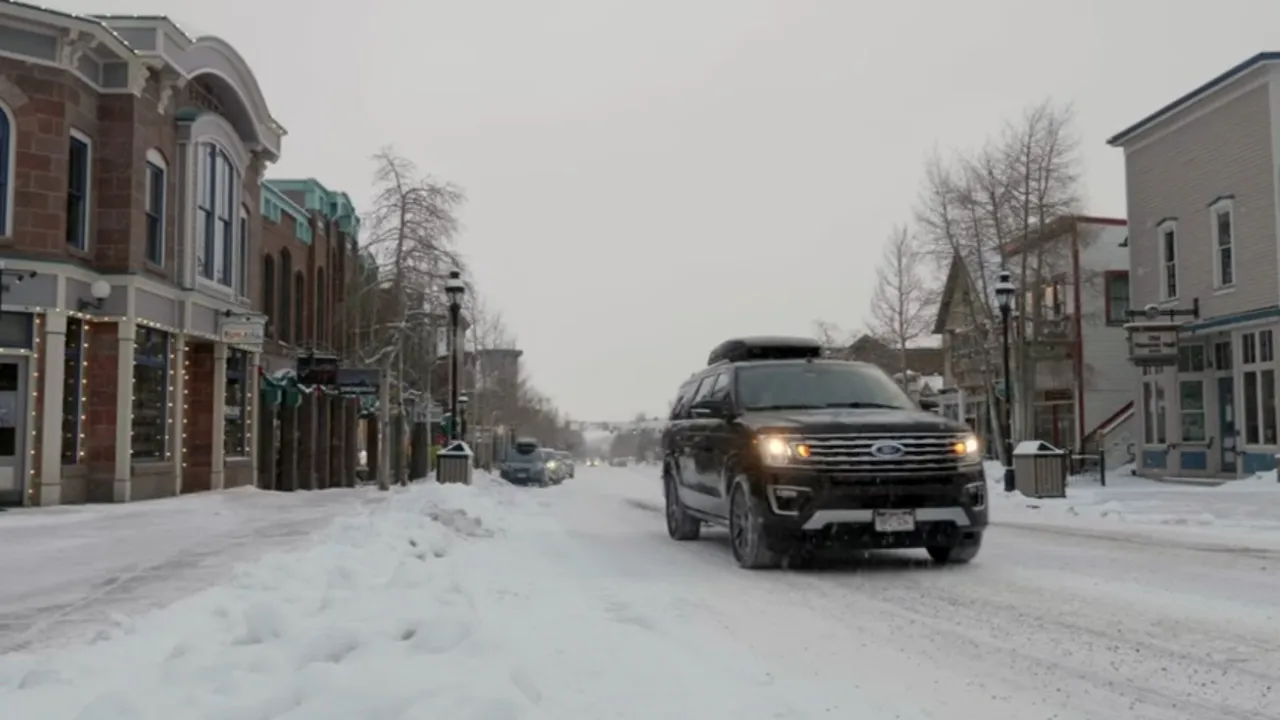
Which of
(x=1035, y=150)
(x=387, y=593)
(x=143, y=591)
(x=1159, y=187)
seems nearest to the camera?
(x=387, y=593)

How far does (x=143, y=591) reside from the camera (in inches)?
338

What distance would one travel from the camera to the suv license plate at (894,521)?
8.74 metres

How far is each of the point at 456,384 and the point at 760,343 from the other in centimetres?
1243

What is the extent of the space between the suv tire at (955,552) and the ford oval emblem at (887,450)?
93cm

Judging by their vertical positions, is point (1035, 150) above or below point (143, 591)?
above

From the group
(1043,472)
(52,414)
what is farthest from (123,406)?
(1043,472)

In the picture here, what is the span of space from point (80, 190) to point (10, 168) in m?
1.34

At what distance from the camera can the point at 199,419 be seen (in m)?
23.0

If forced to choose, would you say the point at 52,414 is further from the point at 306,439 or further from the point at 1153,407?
the point at 1153,407

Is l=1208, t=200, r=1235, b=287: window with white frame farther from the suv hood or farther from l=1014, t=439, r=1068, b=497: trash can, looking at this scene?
the suv hood

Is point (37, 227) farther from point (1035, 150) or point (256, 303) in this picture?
point (1035, 150)

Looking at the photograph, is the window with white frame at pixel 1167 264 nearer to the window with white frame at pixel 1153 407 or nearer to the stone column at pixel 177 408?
the window with white frame at pixel 1153 407

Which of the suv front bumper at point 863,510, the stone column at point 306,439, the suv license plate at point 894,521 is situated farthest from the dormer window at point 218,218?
the suv license plate at point 894,521

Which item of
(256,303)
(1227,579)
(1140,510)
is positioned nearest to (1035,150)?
(1140,510)
